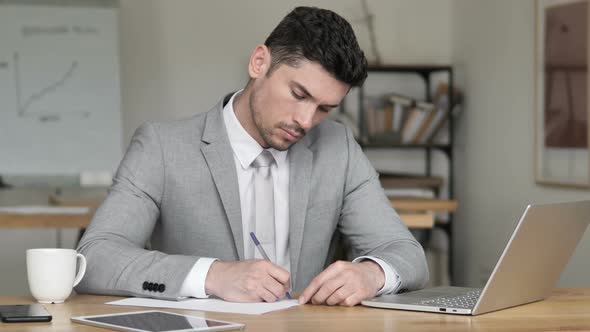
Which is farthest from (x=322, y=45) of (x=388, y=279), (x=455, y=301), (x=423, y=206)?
(x=423, y=206)

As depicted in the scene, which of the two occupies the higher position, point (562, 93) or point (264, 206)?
point (562, 93)

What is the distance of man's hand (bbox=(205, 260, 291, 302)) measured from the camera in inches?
61.9

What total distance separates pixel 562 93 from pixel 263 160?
252 centimetres

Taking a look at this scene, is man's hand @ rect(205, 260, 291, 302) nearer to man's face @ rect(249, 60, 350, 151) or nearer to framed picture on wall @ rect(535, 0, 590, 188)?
man's face @ rect(249, 60, 350, 151)

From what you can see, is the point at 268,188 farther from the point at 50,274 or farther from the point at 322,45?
the point at 50,274

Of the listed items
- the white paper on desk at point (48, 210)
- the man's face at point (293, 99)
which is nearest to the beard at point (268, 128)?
the man's face at point (293, 99)

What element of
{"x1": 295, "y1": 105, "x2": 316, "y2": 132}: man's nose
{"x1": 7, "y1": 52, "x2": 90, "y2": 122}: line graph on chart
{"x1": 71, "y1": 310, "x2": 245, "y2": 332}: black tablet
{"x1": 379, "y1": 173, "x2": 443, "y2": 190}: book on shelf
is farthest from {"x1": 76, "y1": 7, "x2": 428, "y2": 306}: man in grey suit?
{"x1": 379, "y1": 173, "x2": 443, "y2": 190}: book on shelf

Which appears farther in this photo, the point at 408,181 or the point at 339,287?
the point at 408,181

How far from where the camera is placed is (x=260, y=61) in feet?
6.32

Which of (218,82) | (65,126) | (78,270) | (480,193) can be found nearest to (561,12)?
(480,193)

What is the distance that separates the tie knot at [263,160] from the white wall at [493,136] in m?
2.38

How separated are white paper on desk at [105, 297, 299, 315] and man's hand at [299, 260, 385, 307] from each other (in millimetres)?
→ 41

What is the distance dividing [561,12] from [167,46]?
87.5 inches

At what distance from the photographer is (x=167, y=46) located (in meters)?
5.23
